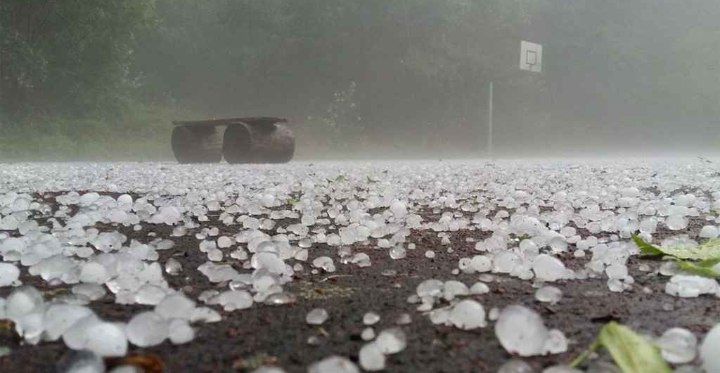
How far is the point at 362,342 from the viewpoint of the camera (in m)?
0.71

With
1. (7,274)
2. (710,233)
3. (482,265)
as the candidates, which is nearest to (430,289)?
(482,265)

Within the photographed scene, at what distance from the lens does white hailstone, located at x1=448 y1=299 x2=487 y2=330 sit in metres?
0.73

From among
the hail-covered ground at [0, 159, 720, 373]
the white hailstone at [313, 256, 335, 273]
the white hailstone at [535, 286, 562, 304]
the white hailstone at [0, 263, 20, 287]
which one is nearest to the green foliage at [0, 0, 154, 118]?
the hail-covered ground at [0, 159, 720, 373]

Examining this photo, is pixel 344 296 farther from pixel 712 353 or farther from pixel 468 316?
pixel 712 353

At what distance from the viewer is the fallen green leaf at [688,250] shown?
3.56 ft

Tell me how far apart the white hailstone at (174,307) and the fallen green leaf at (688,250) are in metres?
0.92

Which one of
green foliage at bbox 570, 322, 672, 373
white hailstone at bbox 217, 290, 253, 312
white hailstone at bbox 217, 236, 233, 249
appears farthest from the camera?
white hailstone at bbox 217, 236, 233, 249

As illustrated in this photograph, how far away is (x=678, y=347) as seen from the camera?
61 cm

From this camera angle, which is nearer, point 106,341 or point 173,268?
point 106,341

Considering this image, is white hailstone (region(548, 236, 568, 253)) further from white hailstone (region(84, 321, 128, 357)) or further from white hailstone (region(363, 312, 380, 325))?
white hailstone (region(84, 321, 128, 357))

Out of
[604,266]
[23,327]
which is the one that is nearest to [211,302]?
[23,327]

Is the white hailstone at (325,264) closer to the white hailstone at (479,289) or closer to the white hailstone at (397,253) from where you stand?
the white hailstone at (397,253)

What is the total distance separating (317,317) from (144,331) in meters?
0.24

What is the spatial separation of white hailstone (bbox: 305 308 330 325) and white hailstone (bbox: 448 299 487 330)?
0.61 feet
